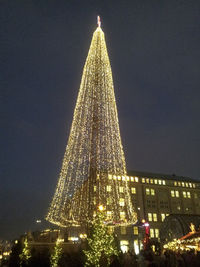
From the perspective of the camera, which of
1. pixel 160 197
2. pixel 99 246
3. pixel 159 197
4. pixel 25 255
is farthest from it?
pixel 160 197

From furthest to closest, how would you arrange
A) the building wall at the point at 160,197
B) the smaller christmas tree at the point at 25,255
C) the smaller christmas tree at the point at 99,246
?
the building wall at the point at 160,197, the smaller christmas tree at the point at 25,255, the smaller christmas tree at the point at 99,246

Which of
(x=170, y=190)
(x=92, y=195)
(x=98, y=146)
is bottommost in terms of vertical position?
(x=92, y=195)

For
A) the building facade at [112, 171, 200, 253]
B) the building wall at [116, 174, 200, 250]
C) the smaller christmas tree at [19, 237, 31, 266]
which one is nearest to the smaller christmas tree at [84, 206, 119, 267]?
the smaller christmas tree at [19, 237, 31, 266]

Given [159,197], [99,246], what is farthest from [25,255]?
[159,197]

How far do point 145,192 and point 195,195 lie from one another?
1912cm

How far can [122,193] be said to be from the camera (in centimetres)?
7319

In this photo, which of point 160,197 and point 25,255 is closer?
point 25,255

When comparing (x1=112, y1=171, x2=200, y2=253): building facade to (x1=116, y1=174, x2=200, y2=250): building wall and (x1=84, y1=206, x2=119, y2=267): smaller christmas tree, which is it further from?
(x1=84, y1=206, x2=119, y2=267): smaller christmas tree

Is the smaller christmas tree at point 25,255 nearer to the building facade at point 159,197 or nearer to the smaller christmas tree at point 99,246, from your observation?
the smaller christmas tree at point 99,246

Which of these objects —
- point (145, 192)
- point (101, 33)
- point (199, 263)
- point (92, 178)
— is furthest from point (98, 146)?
point (145, 192)

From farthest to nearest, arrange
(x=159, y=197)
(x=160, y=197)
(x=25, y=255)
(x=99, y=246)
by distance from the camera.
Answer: (x=160, y=197) → (x=159, y=197) → (x=25, y=255) → (x=99, y=246)

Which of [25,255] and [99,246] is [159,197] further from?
[99,246]

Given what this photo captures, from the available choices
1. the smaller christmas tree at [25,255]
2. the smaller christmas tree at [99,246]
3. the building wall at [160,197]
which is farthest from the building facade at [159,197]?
the smaller christmas tree at [99,246]

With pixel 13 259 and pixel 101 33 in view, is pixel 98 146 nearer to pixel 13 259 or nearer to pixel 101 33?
pixel 101 33
